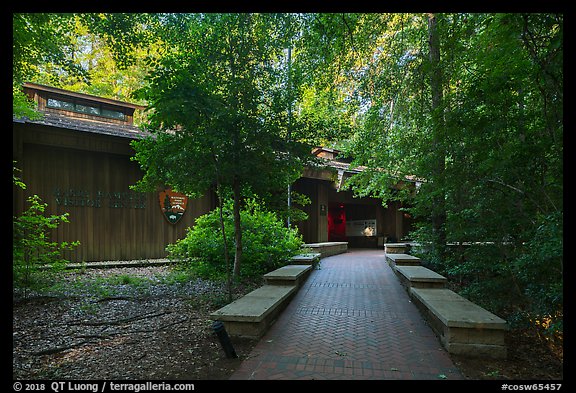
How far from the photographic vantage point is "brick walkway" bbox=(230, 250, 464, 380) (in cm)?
351

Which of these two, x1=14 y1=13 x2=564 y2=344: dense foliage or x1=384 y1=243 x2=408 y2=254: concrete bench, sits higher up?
x1=14 y1=13 x2=564 y2=344: dense foliage

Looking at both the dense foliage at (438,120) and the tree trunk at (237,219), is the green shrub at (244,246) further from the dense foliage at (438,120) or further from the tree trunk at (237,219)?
the dense foliage at (438,120)

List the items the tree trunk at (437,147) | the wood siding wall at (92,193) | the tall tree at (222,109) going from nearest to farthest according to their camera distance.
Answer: the tall tree at (222,109) → the tree trunk at (437,147) → the wood siding wall at (92,193)

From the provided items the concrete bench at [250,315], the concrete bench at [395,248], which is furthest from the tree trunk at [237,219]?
the concrete bench at [395,248]

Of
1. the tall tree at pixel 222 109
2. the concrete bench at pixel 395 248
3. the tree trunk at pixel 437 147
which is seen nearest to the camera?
the tall tree at pixel 222 109

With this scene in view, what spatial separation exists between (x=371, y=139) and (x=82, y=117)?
34.9ft

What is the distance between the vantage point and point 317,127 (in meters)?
7.12

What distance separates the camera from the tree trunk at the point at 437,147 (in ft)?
19.4

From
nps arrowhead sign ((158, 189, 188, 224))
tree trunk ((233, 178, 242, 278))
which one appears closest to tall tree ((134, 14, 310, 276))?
tree trunk ((233, 178, 242, 278))

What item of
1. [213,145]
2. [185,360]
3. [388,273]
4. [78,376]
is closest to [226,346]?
[185,360]

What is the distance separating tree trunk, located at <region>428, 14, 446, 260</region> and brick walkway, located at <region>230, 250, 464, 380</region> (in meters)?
2.46

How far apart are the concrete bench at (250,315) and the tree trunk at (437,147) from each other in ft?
13.2

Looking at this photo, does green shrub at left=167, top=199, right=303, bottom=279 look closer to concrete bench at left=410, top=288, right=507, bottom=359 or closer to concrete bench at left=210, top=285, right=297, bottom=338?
concrete bench at left=210, top=285, right=297, bottom=338
